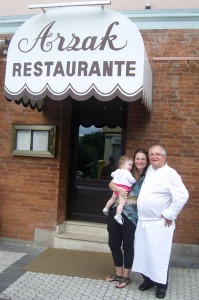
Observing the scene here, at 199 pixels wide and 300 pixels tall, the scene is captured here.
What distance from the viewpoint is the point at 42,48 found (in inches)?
188

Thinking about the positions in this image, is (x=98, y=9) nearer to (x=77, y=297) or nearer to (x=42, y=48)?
(x=42, y=48)

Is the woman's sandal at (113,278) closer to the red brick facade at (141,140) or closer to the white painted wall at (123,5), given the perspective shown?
the red brick facade at (141,140)

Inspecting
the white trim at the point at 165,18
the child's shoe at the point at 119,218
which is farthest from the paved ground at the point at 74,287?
the white trim at the point at 165,18

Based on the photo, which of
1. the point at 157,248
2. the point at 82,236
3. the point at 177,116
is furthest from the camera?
the point at 82,236

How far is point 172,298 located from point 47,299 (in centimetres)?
142

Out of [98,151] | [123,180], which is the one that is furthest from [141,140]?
[123,180]

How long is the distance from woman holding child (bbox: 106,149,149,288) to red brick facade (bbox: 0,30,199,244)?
1415 mm

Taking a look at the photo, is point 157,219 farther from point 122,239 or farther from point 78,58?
point 78,58

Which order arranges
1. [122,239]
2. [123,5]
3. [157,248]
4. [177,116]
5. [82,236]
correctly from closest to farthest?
[157,248], [122,239], [177,116], [82,236], [123,5]

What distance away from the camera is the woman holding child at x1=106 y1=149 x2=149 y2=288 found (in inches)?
178

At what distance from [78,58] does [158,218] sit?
2.15m

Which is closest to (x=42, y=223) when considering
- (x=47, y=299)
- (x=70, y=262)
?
(x=70, y=262)

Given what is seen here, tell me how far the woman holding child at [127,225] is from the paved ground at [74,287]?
23cm

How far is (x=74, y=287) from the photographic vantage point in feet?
14.8
